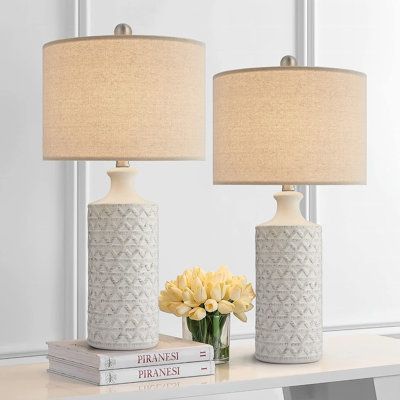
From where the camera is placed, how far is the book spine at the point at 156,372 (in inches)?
60.4

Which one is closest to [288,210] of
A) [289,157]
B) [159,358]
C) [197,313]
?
[289,157]

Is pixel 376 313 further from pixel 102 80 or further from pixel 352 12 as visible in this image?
pixel 102 80

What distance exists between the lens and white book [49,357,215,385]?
60.4 inches

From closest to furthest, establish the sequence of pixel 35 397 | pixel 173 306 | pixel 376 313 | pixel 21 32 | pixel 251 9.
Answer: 1. pixel 35 397
2. pixel 173 306
3. pixel 21 32
4. pixel 251 9
5. pixel 376 313

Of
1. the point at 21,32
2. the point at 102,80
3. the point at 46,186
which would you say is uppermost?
the point at 21,32

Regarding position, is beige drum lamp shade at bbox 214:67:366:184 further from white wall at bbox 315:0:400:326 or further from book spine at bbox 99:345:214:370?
white wall at bbox 315:0:400:326

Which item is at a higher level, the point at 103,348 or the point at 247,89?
the point at 247,89

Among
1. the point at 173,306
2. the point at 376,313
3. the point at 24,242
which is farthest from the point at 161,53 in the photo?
the point at 376,313

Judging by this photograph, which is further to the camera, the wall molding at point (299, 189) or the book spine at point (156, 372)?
the wall molding at point (299, 189)

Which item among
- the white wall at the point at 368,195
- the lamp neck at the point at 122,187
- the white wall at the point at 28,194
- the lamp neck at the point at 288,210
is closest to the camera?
the lamp neck at the point at 122,187

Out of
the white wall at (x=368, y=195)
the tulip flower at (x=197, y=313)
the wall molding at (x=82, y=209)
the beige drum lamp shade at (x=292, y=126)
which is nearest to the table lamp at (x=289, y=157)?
the beige drum lamp shade at (x=292, y=126)

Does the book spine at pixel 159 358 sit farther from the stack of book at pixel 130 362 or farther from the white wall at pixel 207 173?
the white wall at pixel 207 173

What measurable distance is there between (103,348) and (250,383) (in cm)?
25

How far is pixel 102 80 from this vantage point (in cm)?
151
